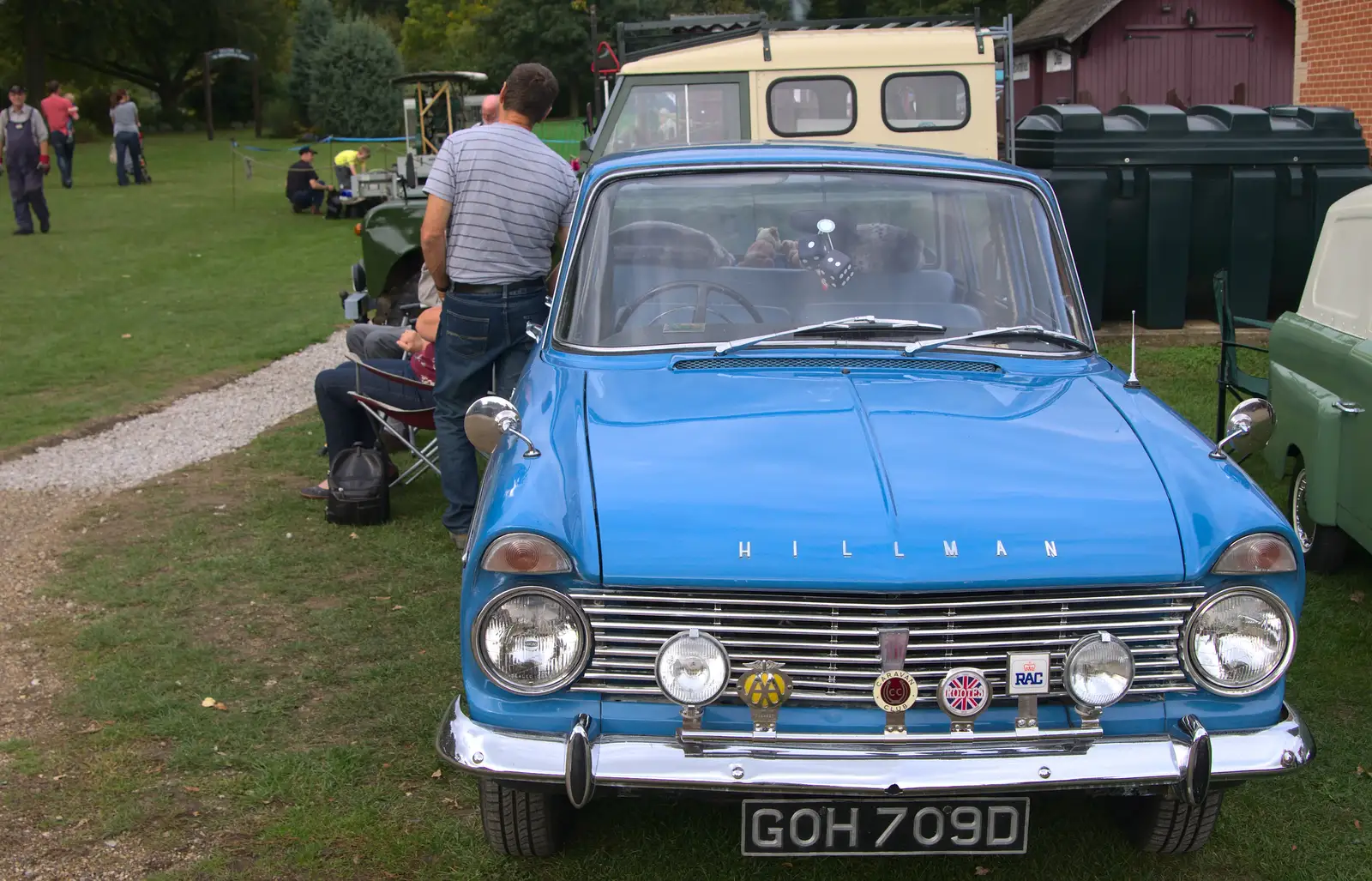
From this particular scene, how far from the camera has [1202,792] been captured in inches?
124

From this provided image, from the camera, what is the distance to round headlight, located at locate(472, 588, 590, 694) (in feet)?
10.5

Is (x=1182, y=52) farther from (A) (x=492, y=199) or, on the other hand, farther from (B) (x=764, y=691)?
(B) (x=764, y=691)

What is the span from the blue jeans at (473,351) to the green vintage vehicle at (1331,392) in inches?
131

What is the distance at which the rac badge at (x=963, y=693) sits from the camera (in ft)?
10.3

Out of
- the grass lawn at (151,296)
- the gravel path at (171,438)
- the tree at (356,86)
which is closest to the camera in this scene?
the gravel path at (171,438)

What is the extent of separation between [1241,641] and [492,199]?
3686 mm

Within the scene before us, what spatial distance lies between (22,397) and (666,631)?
840 centimetres

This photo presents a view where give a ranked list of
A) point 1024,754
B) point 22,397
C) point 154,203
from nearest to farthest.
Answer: point 1024,754 → point 22,397 → point 154,203

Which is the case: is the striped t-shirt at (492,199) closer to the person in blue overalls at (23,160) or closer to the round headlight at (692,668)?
the round headlight at (692,668)

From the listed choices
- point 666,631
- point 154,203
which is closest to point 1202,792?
point 666,631

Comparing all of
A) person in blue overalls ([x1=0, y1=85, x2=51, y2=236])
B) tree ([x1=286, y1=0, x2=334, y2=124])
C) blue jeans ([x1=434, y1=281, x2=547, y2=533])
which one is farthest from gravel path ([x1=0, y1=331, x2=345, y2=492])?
tree ([x1=286, y1=0, x2=334, y2=124])

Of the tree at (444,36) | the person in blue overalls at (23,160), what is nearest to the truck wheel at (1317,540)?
the person in blue overalls at (23,160)

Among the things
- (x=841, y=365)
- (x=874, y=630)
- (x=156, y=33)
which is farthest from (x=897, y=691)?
(x=156, y=33)

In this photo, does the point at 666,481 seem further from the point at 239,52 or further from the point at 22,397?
the point at 239,52
